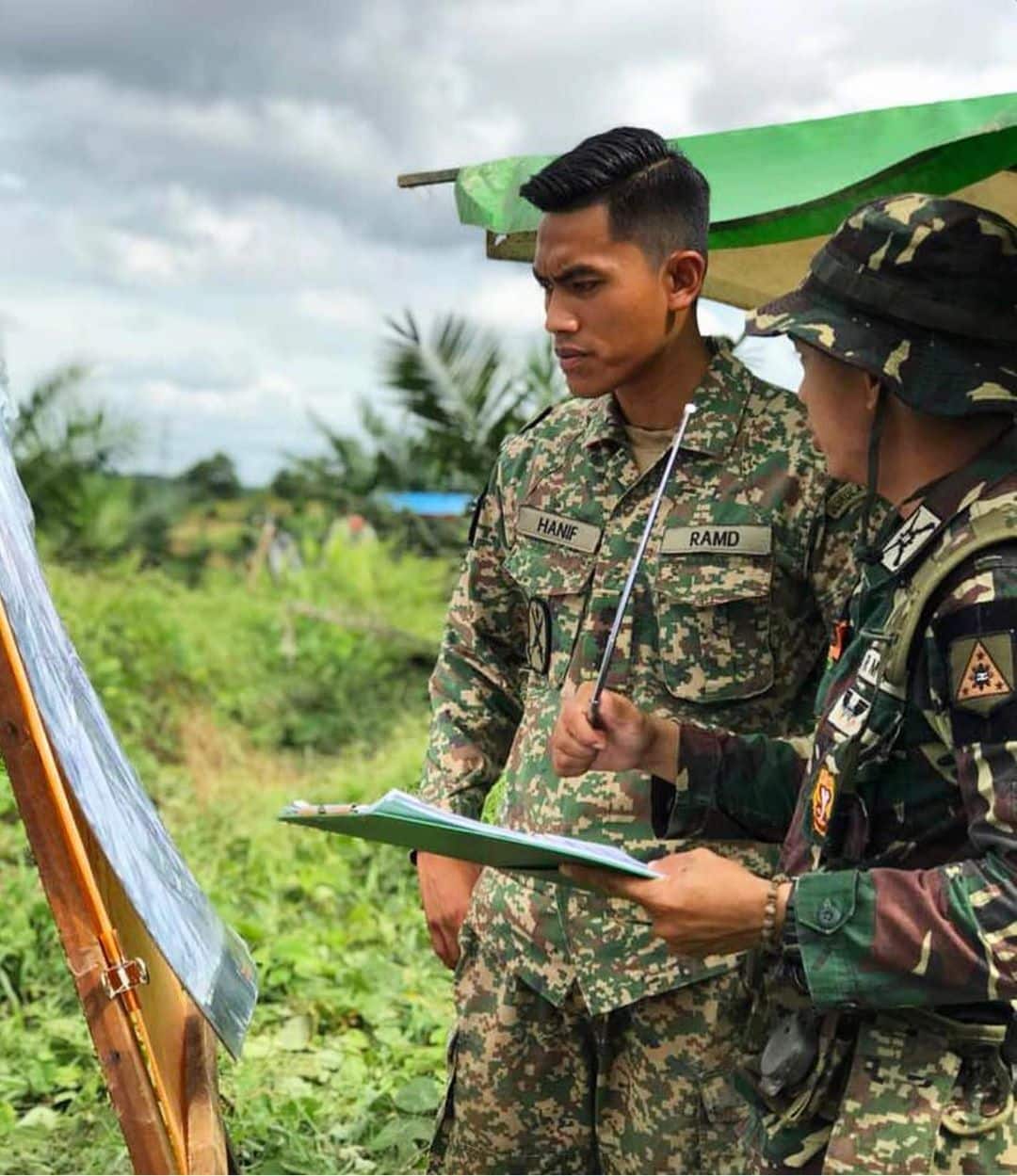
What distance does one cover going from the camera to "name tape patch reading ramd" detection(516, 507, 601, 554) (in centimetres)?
237

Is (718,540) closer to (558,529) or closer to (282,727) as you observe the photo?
(558,529)

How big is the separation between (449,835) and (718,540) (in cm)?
79

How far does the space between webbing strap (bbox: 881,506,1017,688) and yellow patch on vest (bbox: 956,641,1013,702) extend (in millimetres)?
83

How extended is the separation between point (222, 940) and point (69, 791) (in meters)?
0.50

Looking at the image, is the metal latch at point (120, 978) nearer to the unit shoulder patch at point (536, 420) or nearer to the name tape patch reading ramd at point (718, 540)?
the name tape patch reading ramd at point (718, 540)

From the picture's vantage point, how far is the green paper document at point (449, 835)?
1608mm

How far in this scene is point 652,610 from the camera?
2307mm

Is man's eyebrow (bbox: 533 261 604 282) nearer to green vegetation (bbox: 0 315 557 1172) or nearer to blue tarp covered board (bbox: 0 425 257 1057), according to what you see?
blue tarp covered board (bbox: 0 425 257 1057)

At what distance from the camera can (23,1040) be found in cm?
411


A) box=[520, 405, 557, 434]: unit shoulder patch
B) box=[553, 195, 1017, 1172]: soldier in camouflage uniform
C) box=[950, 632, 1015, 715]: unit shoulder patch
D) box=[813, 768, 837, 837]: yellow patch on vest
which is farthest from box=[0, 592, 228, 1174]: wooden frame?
box=[520, 405, 557, 434]: unit shoulder patch

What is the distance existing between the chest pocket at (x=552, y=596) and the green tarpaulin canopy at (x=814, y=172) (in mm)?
543

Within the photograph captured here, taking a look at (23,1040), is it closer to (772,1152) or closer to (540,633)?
(540,633)

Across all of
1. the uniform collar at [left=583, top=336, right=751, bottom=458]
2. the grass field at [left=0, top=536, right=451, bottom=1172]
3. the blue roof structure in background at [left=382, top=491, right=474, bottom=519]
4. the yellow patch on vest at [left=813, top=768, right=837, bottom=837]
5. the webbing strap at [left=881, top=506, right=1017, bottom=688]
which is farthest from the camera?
the blue roof structure in background at [left=382, top=491, right=474, bottom=519]

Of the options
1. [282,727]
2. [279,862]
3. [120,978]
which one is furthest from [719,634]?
[282,727]
